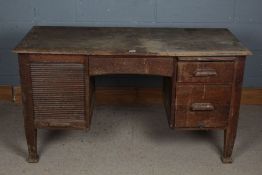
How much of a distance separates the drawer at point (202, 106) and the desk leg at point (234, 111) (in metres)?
0.03

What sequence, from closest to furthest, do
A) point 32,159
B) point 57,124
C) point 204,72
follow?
point 204,72, point 57,124, point 32,159

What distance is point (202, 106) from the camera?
7.02 ft

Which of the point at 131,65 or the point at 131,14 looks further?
the point at 131,14

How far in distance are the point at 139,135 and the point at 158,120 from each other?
0.82 feet

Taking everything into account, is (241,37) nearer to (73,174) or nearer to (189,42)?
(189,42)

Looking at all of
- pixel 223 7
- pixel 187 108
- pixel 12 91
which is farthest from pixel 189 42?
pixel 12 91

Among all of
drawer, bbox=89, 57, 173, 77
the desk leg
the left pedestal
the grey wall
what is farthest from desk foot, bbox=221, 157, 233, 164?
the grey wall

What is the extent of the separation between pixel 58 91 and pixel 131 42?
0.47 meters

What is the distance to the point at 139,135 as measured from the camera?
2.57m

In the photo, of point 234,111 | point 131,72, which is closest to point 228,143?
point 234,111

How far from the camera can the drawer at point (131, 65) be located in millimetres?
2059

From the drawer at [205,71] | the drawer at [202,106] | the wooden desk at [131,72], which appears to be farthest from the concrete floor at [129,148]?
the drawer at [205,71]

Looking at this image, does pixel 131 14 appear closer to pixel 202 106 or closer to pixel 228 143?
pixel 202 106

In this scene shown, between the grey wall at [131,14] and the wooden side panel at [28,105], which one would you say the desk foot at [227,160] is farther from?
the wooden side panel at [28,105]
